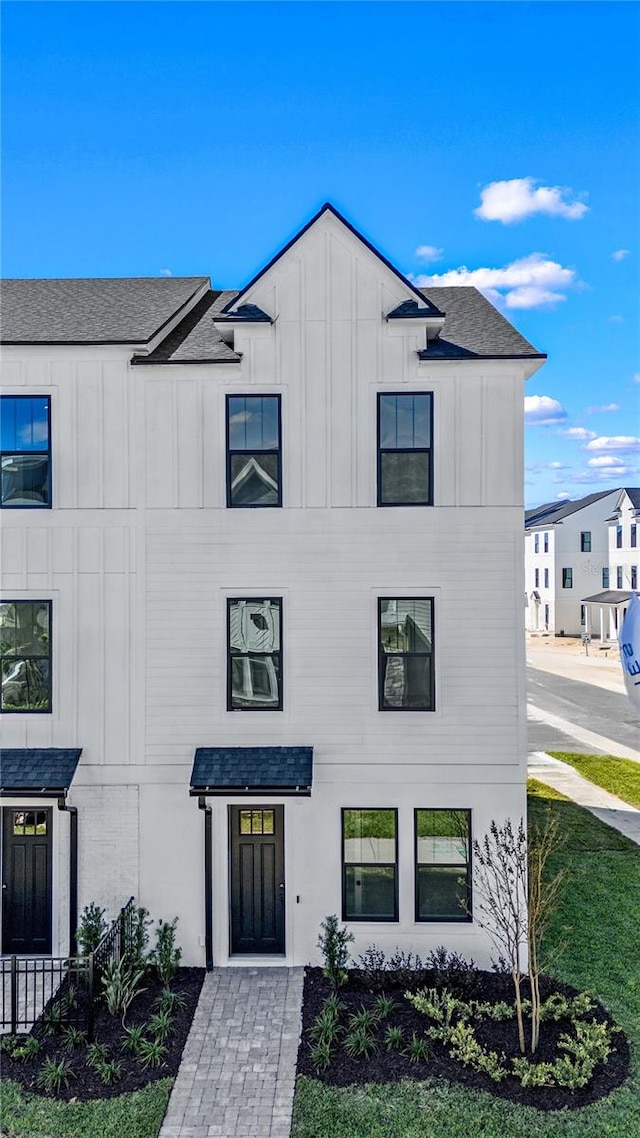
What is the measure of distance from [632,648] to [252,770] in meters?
9.64

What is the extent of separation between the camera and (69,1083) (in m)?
7.66

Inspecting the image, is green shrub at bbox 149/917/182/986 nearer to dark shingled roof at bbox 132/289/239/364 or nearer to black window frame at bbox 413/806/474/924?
black window frame at bbox 413/806/474/924

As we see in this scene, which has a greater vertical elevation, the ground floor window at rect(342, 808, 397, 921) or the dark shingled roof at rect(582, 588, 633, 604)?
the dark shingled roof at rect(582, 588, 633, 604)

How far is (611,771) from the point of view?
2133 centimetres

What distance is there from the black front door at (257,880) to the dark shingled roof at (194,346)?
21.9 ft

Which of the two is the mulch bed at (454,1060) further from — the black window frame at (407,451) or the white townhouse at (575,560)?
the white townhouse at (575,560)

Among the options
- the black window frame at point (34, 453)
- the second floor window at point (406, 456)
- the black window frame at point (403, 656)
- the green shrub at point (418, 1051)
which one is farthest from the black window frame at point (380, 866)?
the black window frame at point (34, 453)

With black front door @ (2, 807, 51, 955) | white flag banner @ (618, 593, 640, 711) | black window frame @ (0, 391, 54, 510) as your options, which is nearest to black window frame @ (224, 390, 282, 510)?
black window frame @ (0, 391, 54, 510)

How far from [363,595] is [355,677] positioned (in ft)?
3.96

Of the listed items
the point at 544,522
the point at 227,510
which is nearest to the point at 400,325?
the point at 227,510

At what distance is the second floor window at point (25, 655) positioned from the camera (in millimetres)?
10578

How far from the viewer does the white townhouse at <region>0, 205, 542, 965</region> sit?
33.4 feet

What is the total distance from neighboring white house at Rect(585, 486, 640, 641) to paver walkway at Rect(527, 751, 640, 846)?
1213 inches

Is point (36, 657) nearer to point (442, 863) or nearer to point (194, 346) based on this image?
point (194, 346)
